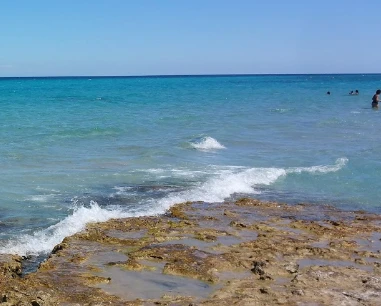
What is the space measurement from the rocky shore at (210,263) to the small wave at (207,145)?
11.6m

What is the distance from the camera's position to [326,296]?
29.9 feet

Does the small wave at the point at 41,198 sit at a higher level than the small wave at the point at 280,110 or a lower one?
lower

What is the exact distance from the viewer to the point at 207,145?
26.7 meters

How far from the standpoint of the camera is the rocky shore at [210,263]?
905cm

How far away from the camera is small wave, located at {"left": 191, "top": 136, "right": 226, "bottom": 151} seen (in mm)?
26156

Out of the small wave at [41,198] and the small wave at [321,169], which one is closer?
the small wave at [41,198]

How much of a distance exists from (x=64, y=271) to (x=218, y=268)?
122 inches

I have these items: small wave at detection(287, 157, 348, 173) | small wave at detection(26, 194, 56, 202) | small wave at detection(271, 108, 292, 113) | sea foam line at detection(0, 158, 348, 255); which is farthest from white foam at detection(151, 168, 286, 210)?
small wave at detection(271, 108, 292, 113)

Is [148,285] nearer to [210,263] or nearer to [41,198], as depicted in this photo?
[210,263]

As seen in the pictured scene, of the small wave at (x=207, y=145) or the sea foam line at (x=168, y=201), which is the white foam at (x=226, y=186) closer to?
the sea foam line at (x=168, y=201)

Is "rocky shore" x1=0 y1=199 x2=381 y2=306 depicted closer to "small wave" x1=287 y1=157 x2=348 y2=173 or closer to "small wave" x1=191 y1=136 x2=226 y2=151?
"small wave" x1=287 y1=157 x2=348 y2=173

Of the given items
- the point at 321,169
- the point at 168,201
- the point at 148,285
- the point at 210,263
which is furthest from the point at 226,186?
the point at 148,285

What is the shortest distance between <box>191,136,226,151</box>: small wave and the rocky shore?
1163 cm

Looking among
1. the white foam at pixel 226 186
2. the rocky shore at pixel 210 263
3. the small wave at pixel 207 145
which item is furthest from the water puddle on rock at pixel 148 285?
the small wave at pixel 207 145
